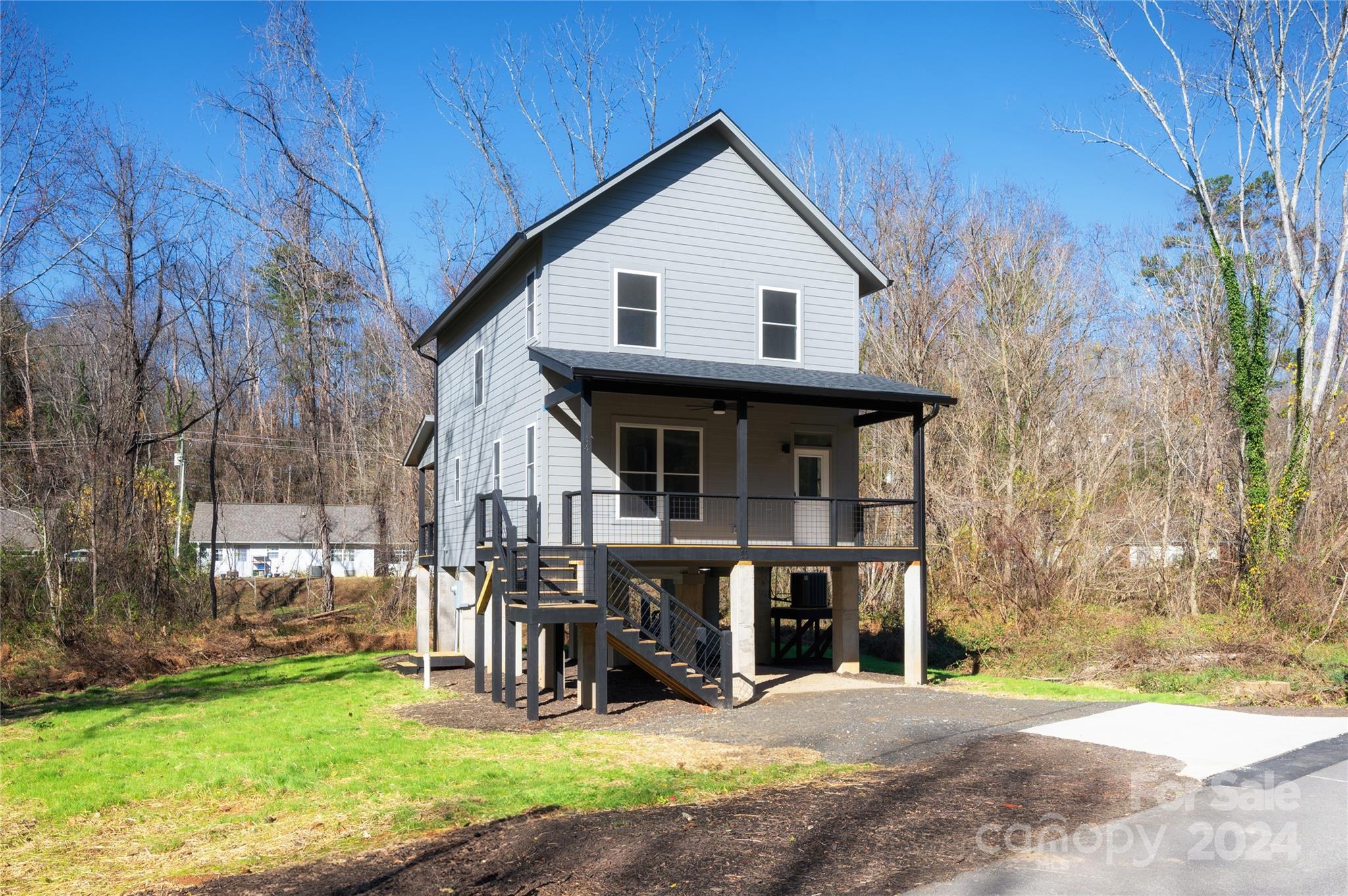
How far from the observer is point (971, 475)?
3031 cm

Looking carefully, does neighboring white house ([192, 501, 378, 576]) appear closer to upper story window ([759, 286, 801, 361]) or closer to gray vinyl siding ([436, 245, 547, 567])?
gray vinyl siding ([436, 245, 547, 567])

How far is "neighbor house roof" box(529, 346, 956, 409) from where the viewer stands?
53.2 ft

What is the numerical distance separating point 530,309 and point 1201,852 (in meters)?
14.4

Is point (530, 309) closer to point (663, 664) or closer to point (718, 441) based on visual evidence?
point (718, 441)

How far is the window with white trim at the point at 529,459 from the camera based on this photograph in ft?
61.5

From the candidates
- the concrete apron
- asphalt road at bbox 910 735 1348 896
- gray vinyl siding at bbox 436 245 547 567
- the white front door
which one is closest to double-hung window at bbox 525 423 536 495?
gray vinyl siding at bbox 436 245 547 567

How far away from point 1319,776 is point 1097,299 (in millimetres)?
28133

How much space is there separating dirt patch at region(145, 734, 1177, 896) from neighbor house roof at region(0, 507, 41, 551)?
2171cm

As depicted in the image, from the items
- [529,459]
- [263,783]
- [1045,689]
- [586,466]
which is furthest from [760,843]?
[529,459]

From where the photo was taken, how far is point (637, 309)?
1894 centimetres

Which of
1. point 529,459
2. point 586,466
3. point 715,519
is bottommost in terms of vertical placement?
point 715,519

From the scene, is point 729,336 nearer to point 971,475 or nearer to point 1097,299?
point 971,475

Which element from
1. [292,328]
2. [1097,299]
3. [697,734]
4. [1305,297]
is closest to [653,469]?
[697,734]

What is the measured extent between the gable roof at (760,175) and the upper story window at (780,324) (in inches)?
58.1
